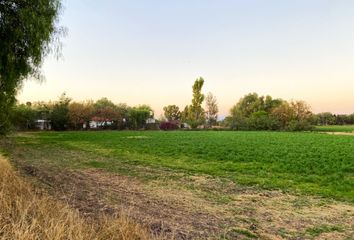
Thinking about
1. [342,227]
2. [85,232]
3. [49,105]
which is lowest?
[342,227]

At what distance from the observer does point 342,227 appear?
5.76 meters

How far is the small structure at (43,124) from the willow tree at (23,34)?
166ft

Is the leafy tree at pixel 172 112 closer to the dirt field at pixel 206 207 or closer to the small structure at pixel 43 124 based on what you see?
the small structure at pixel 43 124

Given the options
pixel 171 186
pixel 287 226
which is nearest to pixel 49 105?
pixel 171 186

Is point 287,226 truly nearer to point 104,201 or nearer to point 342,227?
point 342,227

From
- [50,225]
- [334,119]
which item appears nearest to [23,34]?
[50,225]

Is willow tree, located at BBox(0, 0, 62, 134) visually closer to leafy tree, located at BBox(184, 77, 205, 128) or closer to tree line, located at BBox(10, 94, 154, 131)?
tree line, located at BBox(10, 94, 154, 131)

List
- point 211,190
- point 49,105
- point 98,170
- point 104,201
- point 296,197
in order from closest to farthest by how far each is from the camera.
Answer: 1. point 104,201
2. point 296,197
3. point 211,190
4. point 98,170
5. point 49,105

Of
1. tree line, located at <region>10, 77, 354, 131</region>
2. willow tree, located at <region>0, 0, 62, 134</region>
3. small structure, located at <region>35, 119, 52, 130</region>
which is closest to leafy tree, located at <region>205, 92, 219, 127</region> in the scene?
tree line, located at <region>10, 77, 354, 131</region>

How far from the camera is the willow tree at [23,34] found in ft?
27.1

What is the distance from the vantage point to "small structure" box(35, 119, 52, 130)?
56688mm

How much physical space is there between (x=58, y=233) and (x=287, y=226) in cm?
386

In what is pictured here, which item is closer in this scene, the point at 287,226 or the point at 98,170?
the point at 287,226

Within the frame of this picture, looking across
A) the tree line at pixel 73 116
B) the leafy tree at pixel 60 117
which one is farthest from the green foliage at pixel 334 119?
the leafy tree at pixel 60 117
